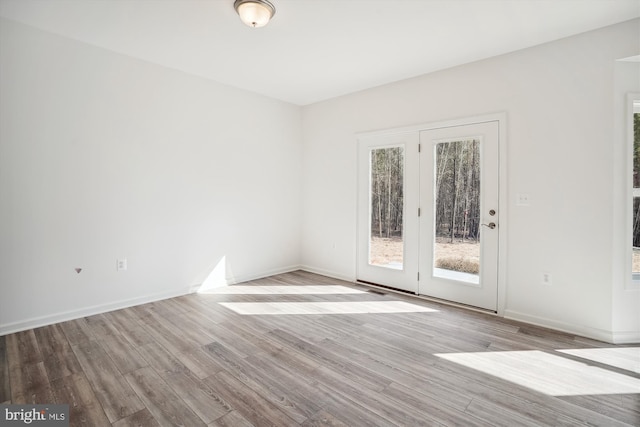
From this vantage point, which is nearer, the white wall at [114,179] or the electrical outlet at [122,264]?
the white wall at [114,179]

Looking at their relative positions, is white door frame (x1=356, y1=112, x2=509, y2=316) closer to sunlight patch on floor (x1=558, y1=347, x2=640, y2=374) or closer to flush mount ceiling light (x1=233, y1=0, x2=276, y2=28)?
sunlight patch on floor (x1=558, y1=347, x2=640, y2=374)

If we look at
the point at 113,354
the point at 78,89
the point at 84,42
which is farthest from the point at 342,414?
the point at 84,42

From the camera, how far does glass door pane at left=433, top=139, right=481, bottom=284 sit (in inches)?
141

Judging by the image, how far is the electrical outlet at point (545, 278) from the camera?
3119 millimetres

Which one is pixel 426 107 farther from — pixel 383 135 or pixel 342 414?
pixel 342 414

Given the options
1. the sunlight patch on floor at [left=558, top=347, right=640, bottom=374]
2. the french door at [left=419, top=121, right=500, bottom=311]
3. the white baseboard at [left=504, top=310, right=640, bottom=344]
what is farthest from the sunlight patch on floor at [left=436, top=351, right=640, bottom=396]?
the french door at [left=419, top=121, right=500, bottom=311]

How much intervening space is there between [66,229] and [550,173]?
4.93 m

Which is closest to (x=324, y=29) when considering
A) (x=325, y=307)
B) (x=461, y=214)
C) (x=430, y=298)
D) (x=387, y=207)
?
(x=387, y=207)

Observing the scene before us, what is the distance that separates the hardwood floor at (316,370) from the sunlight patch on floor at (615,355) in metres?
0.01

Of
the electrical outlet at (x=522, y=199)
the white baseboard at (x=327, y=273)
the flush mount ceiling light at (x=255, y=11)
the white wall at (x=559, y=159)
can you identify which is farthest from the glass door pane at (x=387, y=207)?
the flush mount ceiling light at (x=255, y=11)

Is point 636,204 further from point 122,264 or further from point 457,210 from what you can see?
point 122,264

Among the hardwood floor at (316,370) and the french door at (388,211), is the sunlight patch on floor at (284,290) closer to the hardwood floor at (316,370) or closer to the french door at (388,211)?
the french door at (388,211)

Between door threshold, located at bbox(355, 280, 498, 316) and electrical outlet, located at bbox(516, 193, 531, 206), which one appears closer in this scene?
electrical outlet, located at bbox(516, 193, 531, 206)

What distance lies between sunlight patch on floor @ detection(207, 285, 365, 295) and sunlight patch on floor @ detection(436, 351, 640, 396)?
6.36ft
